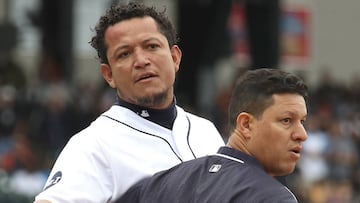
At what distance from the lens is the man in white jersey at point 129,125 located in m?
4.06

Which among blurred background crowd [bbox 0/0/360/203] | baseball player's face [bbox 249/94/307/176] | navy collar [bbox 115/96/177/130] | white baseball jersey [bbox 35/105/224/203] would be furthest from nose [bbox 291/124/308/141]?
blurred background crowd [bbox 0/0/360/203]

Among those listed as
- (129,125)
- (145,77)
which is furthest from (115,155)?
(145,77)

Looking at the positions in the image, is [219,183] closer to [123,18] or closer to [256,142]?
[256,142]

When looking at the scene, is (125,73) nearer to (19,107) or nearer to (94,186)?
(94,186)

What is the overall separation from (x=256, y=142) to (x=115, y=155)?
2.31ft

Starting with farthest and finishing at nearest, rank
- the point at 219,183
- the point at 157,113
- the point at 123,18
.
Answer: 1. the point at 157,113
2. the point at 123,18
3. the point at 219,183

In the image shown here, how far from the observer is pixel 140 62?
416 centimetres

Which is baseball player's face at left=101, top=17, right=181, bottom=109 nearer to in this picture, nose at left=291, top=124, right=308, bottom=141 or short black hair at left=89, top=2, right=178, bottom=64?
short black hair at left=89, top=2, right=178, bottom=64

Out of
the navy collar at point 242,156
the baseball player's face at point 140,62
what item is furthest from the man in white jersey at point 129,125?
the navy collar at point 242,156

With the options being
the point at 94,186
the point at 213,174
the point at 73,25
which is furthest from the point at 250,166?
the point at 73,25

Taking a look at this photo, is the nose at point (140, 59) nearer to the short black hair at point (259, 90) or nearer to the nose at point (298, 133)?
the short black hair at point (259, 90)

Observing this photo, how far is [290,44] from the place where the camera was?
84.8 ft

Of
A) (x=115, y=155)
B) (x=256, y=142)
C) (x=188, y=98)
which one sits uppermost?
(x=256, y=142)

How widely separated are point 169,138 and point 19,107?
8309 millimetres
